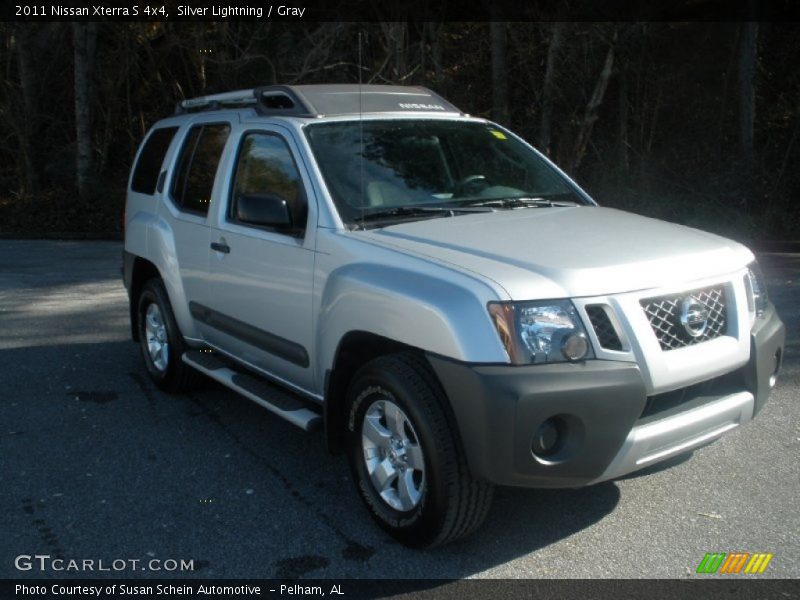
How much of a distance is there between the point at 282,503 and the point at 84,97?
16261mm

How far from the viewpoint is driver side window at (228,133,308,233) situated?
4746 millimetres

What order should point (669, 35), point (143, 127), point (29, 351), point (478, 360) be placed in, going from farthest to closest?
1. point (143, 127)
2. point (669, 35)
3. point (29, 351)
4. point (478, 360)

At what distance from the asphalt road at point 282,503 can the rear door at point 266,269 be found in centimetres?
56

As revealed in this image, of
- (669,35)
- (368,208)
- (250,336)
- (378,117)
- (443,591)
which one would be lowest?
(443,591)

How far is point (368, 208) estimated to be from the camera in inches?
184

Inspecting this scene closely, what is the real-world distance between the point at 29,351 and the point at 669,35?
13339mm

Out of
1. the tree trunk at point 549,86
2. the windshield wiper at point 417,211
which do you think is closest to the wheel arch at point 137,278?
the windshield wiper at point 417,211

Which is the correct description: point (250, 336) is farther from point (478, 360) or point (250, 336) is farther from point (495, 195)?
point (478, 360)

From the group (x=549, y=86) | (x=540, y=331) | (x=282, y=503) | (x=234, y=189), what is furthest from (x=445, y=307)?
(x=549, y=86)

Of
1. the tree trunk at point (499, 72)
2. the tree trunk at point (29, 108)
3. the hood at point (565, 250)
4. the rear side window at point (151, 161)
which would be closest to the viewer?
the hood at point (565, 250)

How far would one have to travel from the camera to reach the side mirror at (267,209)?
462 centimetres

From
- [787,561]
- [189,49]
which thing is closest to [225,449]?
[787,561]

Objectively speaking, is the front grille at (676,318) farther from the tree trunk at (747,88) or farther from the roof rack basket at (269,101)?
the tree trunk at (747,88)

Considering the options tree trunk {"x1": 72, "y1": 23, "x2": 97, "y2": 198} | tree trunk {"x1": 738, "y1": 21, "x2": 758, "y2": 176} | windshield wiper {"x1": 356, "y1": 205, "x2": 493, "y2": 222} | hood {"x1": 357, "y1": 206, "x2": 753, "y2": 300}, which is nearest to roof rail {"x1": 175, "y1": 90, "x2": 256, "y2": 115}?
windshield wiper {"x1": 356, "y1": 205, "x2": 493, "y2": 222}
